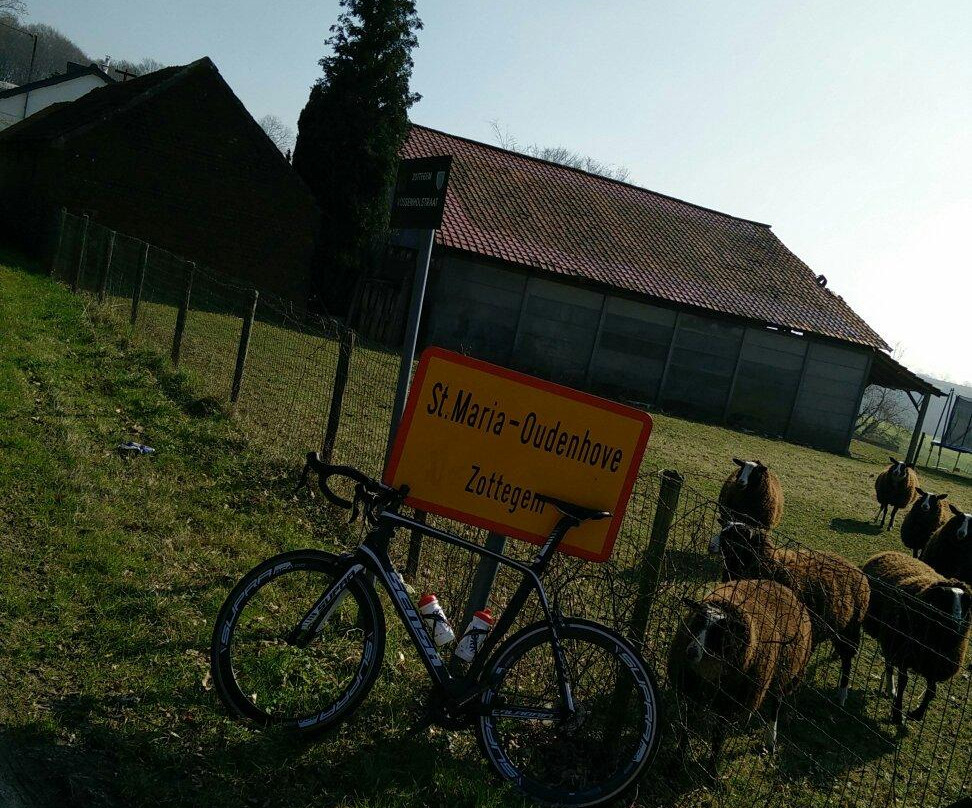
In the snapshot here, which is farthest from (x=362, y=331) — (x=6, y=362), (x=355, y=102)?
(x=6, y=362)

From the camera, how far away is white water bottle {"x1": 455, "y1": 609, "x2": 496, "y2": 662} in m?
3.91

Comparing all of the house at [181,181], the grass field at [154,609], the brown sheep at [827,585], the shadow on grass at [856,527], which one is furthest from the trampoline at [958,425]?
the brown sheep at [827,585]

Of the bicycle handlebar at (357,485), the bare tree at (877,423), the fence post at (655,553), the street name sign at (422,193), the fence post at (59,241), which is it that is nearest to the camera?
the bicycle handlebar at (357,485)

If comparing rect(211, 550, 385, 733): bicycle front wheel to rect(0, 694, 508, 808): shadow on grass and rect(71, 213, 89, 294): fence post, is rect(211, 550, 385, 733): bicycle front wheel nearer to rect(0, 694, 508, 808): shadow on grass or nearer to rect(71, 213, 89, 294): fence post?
rect(0, 694, 508, 808): shadow on grass

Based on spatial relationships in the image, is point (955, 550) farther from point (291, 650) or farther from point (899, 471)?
point (291, 650)

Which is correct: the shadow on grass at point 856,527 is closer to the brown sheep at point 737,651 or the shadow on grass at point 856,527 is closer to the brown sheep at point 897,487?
the brown sheep at point 897,487

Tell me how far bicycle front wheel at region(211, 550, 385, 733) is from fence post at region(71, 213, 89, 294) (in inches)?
526

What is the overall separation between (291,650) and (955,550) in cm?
845

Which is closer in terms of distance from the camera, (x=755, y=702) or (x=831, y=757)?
(x=755, y=702)

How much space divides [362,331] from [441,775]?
24.1 metres

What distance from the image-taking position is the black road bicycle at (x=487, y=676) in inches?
147

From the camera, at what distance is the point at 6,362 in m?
9.38

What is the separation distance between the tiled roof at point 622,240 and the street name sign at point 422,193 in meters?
20.3

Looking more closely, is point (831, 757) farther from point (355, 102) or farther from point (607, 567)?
point (355, 102)
